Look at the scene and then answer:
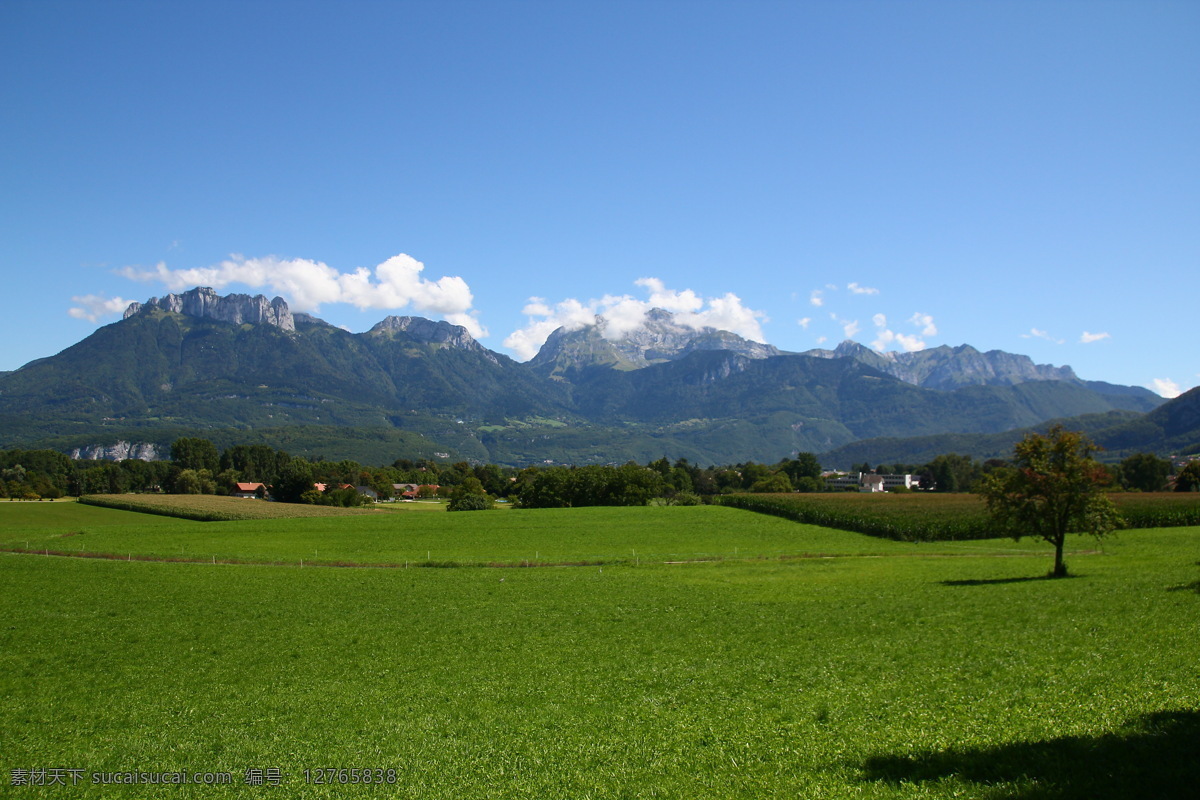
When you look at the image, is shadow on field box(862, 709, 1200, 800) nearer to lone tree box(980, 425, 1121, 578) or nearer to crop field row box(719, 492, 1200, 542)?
lone tree box(980, 425, 1121, 578)

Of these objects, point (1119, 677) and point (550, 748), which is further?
point (1119, 677)

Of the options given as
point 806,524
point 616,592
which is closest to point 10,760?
A: point 616,592

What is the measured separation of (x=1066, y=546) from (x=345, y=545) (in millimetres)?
58694

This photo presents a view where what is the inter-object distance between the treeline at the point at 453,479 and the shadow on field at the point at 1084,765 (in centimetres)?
7789

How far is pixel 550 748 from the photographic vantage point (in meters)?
13.0

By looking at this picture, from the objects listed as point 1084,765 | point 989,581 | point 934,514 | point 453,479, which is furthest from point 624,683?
point 453,479

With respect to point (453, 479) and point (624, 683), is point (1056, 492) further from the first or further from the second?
point (453, 479)

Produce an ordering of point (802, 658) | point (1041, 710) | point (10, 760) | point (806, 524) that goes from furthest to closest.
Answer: point (806, 524) → point (802, 658) → point (10, 760) → point (1041, 710)

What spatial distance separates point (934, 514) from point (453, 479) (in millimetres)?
145560

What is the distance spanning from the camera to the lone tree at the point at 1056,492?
3394 centimetres

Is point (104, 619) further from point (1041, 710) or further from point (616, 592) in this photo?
point (1041, 710)

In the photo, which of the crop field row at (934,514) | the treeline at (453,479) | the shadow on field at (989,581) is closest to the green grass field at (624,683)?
the shadow on field at (989,581)

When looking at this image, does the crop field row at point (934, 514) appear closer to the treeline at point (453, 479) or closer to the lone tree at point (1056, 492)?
the treeline at point (453, 479)

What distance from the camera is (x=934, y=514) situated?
63.5m
